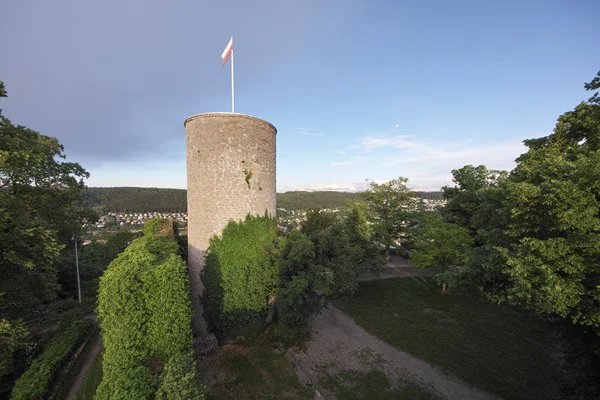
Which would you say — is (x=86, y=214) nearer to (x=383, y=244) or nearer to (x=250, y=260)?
(x=250, y=260)

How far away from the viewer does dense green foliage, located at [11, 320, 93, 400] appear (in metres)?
7.17

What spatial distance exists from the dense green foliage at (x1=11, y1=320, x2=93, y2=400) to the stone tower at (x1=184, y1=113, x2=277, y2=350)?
4.65 meters

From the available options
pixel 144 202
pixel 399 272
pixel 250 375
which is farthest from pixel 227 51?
pixel 144 202

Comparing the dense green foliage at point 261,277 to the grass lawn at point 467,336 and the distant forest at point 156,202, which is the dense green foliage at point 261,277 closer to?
the grass lawn at point 467,336

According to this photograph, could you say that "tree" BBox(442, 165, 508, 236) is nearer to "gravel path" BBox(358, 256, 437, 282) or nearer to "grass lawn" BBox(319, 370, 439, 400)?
"gravel path" BBox(358, 256, 437, 282)

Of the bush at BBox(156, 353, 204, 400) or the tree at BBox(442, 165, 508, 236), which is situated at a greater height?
the tree at BBox(442, 165, 508, 236)

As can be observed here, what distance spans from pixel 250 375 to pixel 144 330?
4.87 metres

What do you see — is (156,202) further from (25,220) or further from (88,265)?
(25,220)

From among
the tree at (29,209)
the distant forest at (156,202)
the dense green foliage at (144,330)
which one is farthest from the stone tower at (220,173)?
the distant forest at (156,202)

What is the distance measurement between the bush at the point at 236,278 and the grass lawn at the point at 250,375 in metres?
0.87

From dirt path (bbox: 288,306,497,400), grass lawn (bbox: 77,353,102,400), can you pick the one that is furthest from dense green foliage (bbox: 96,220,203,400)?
dirt path (bbox: 288,306,497,400)

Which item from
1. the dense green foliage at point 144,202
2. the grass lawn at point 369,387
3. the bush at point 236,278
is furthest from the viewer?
the dense green foliage at point 144,202

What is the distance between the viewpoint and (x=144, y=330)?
20.1 feet

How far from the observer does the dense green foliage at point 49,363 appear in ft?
23.5
